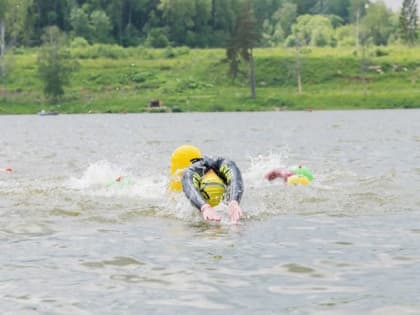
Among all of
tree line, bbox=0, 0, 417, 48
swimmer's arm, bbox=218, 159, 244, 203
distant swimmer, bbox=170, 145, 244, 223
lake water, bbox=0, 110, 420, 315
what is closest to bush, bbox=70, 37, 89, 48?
tree line, bbox=0, 0, 417, 48

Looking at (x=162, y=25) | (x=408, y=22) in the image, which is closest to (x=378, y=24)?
(x=408, y=22)

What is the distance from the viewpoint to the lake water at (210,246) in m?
6.86

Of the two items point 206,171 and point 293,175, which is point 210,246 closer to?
point 206,171

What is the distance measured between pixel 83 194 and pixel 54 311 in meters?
8.75

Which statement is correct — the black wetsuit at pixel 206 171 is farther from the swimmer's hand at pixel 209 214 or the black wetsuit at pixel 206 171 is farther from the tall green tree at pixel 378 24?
the tall green tree at pixel 378 24

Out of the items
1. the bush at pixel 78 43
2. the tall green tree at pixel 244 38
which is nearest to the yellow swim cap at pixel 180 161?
the tall green tree at pixel 244 38

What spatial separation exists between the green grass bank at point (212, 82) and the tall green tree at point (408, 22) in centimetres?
1315

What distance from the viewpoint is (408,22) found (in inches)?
4651

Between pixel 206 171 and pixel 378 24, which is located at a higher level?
pixel 378 24

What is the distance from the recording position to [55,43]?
→ 83875mm

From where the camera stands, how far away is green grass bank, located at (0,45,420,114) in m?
73.4

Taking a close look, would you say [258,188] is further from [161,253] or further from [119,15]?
[119,15]

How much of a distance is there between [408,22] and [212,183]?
112 metres

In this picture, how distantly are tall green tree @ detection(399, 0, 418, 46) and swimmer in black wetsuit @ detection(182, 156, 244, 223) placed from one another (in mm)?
105616
